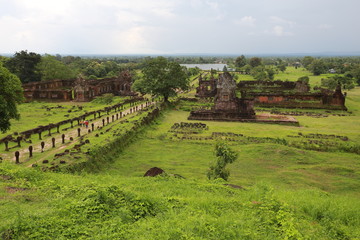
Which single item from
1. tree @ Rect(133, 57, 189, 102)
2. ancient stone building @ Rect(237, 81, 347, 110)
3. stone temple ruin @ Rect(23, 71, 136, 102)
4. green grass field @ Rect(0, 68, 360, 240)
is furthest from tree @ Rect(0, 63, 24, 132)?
ancient stone building @ Rect(237, 81, 347, 110)

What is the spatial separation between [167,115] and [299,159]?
751 inches

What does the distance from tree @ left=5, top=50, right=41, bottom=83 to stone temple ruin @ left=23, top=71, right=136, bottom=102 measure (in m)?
6.56

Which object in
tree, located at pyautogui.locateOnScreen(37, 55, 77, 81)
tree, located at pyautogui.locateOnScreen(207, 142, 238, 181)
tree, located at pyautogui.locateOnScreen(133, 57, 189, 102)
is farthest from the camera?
tree, located at pyautogui.locateOnScreen(37, 55, 77, 81)

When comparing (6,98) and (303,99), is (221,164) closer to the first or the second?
(6,98)

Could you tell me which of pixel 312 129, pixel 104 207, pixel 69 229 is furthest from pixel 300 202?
pixel 312 129

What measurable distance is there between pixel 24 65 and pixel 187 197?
59.4 m

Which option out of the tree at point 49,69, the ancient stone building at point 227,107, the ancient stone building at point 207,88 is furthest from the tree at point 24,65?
the ancient stone building at point 227,107

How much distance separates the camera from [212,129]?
2781cm

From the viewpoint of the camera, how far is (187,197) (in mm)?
10367

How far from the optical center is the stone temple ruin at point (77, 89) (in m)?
46.0

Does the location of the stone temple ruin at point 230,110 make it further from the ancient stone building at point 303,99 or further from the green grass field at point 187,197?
the green grass field at point 187,197

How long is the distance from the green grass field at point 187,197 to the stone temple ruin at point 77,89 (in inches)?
1089

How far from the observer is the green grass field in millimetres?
7635

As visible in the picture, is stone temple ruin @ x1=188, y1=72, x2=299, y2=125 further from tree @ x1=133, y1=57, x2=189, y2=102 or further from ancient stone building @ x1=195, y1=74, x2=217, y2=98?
ancient stone building @ x1=195, y1=74, x2=217, y2=98
